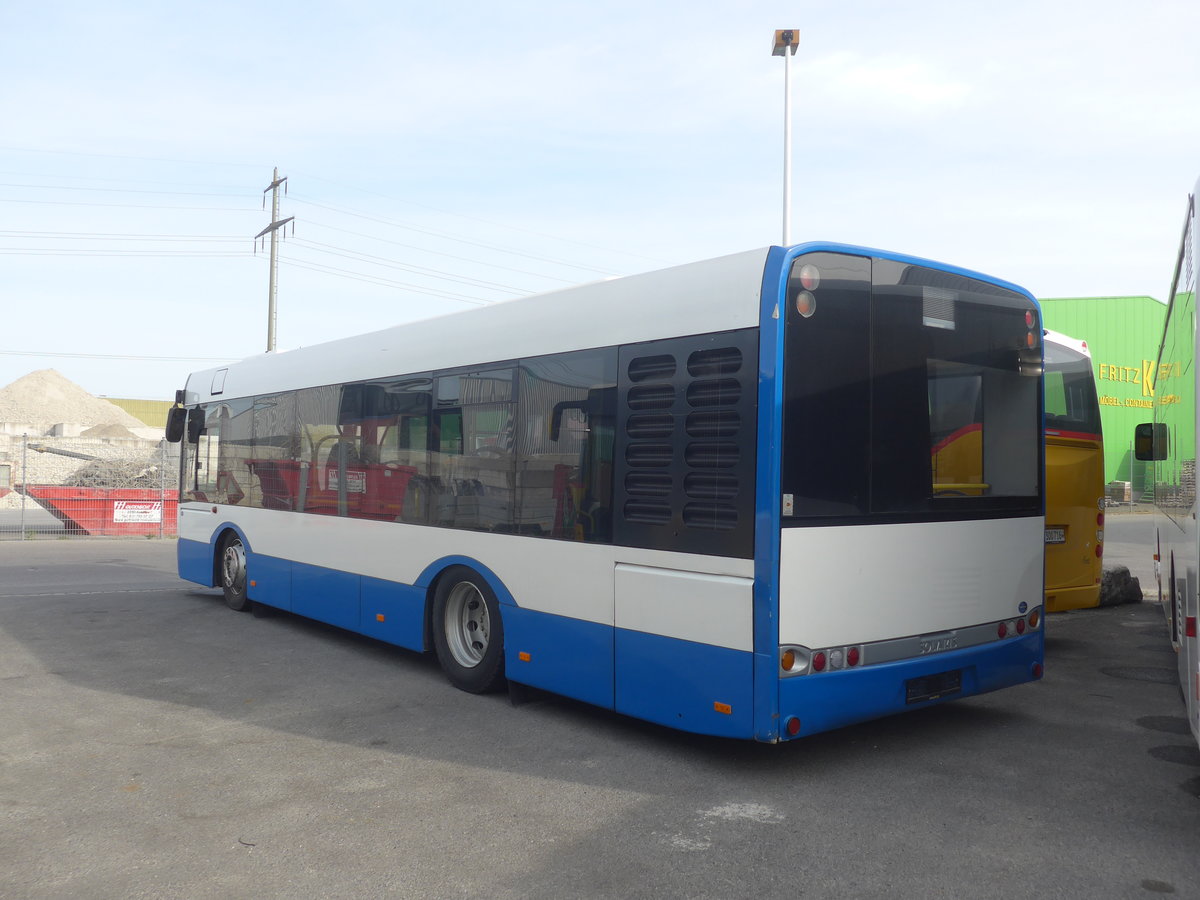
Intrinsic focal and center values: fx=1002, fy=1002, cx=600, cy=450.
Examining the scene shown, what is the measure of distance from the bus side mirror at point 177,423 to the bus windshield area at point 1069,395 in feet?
31.4

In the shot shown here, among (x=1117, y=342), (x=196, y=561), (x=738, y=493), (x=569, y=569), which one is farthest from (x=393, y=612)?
(x=1117, y=342)

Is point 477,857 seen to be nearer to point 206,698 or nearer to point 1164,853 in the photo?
point 1164,853

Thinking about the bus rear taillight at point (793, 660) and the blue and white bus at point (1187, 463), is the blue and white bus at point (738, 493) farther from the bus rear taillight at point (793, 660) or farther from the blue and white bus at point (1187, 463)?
the blue and white bus at point (1187, 463)

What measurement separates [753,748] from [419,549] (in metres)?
3.11

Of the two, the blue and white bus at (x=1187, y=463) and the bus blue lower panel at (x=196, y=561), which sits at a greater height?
the blue and white bus at (x=1187, y=463)

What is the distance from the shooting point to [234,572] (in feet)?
36.9

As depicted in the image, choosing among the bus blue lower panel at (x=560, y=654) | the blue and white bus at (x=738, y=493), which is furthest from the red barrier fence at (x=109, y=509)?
the bus blue lower panel at (x=560, y=654)

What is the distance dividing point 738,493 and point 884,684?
1342 millimetres

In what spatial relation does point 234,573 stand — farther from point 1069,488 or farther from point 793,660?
point 1069,488

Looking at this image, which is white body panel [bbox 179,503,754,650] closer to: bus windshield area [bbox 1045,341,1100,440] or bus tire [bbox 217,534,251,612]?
bus tire [bbox 217,534,251,612]

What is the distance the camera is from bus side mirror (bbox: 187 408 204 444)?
11914 mm

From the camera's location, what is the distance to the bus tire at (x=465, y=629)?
7.04 meters

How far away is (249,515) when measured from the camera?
35.0 feet

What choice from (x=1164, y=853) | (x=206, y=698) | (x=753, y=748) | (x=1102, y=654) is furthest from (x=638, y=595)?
(x=1102, y=654)
